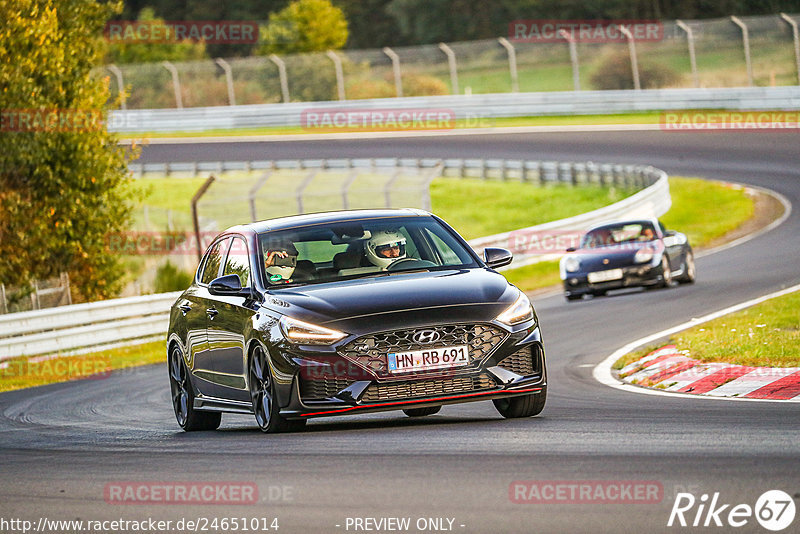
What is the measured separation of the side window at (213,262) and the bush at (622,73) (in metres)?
38.1

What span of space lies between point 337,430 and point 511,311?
1.41 metres

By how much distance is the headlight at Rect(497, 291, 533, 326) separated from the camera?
8664 millimetres

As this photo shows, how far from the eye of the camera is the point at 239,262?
1003 centimetres

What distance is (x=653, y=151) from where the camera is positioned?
4128cm

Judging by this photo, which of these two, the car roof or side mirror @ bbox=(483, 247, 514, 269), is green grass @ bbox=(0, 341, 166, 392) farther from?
→ side mirror @ bbox=(483, 247, 514, 269)

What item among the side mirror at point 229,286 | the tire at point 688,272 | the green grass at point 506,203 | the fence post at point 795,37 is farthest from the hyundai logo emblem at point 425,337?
A: the fence post at point 795,37

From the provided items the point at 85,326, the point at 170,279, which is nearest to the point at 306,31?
the point at 170,279

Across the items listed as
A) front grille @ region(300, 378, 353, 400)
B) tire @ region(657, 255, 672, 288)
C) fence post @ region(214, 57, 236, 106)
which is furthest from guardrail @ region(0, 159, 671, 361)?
fence post @ region(214, 57, 236, 106)

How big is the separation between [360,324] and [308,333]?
35 cm

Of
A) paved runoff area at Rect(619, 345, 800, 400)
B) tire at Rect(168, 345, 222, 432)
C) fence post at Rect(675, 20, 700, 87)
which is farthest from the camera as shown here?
fence post at Rect(675, 20, 700, 87)

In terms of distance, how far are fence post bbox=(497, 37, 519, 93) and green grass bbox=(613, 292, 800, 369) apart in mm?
34143

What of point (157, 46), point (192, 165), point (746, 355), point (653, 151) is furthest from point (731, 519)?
point (157, 46)

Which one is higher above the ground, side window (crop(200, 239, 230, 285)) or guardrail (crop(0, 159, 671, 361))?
side window (crop(200, 239, 230, 285))

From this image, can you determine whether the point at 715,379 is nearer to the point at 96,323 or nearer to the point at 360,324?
the point at 360,324
